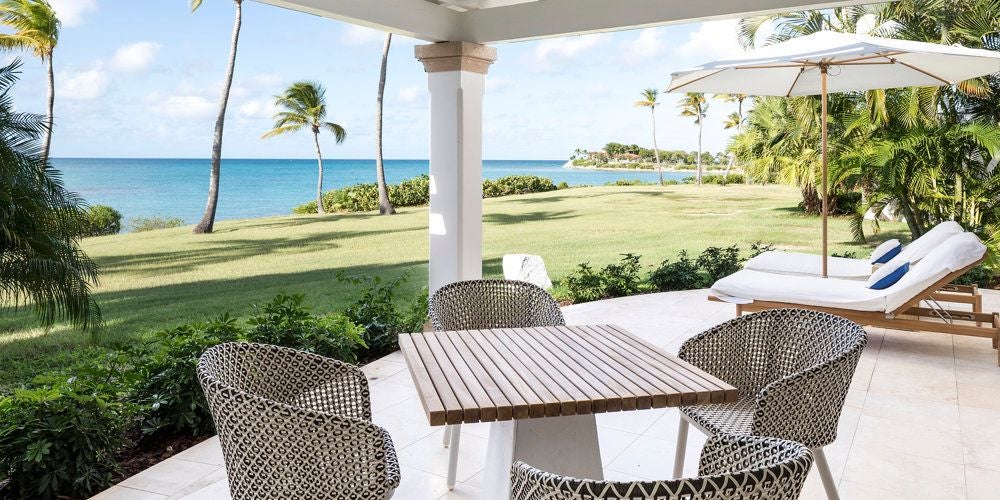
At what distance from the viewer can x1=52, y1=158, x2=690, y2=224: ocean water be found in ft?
37.2

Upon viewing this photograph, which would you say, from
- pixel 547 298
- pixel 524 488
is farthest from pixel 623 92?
pixel 524 488

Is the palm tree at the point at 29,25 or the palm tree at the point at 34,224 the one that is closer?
the palm tree at the point at 34,224

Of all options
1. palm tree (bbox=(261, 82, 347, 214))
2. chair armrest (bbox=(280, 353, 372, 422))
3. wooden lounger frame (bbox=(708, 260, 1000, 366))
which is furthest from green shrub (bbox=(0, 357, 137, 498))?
palm tree (bbox=(261, 82, 347, 214))

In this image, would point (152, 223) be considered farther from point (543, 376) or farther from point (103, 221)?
point (543, 376)

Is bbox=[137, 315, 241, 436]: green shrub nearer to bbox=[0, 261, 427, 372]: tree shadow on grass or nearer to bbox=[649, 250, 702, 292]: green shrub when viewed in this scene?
bbox=[0, 261, 427, 372]: tree shadow on grass

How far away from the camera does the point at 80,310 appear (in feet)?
11.4

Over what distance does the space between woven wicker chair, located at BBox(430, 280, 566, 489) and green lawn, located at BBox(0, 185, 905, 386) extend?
3.57 m

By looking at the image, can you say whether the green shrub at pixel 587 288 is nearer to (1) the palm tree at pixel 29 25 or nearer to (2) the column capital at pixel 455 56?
(2) the column capital at pixel 455 56

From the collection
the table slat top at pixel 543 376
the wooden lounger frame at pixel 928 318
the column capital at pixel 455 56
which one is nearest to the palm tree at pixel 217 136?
the column capital at pixel 455 56

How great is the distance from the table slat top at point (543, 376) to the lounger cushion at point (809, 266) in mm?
3953

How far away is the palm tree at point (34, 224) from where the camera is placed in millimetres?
3100

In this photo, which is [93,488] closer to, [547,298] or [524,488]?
[547,298]

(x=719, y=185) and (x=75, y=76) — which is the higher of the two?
(x=75, y=76)

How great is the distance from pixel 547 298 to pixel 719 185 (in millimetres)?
16353
